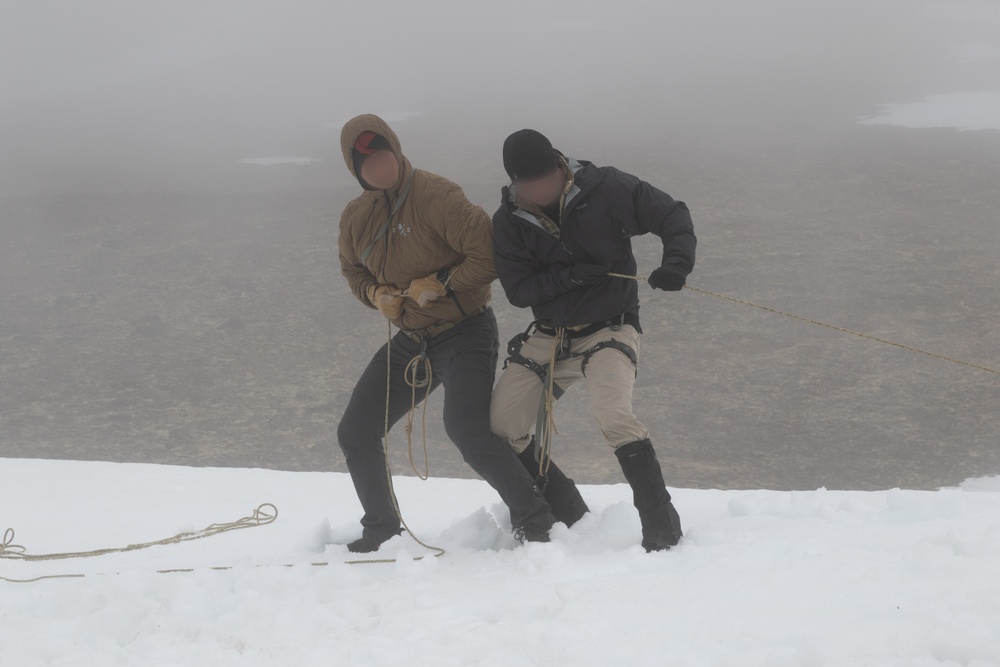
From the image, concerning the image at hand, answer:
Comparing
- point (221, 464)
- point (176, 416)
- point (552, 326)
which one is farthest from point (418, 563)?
point (176, 416)

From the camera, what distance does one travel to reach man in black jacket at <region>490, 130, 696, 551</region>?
10.5ft

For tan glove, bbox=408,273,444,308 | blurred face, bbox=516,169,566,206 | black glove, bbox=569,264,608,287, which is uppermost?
blurred face, bbox=516,169,566,206

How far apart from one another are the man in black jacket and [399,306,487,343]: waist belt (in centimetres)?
25

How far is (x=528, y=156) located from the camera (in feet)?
10.4

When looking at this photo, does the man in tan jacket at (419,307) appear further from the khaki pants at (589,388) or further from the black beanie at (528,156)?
the black beanie at (528,156)

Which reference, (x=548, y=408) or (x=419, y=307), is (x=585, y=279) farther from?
(x=419, y=307)

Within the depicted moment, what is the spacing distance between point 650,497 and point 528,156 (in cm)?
124

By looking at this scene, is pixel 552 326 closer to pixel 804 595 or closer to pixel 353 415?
pixel 353 415

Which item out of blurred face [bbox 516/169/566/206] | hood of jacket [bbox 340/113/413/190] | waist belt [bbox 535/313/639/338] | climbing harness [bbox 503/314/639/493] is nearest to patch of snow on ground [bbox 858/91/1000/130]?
waist belt [bbox 535/313/639/338]

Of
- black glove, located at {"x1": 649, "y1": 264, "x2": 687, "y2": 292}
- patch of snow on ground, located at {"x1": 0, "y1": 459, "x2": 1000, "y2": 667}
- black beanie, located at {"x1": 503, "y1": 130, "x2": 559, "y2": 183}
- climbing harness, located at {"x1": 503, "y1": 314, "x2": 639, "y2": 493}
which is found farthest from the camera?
climbing harness, located at {"x1": 503, "y1": 314, "x2": 639, "y2": 493}

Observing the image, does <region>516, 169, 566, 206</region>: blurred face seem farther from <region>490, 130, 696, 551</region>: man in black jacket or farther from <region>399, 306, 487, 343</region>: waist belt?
<region>399, 306, 487, 343</region>: waist belt

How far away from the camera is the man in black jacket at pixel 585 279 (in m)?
3.19

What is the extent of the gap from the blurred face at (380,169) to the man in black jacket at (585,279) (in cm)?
42

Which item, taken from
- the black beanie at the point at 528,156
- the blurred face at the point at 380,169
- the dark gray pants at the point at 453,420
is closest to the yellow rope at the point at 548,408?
the dark gray pants at the point at 453,420
